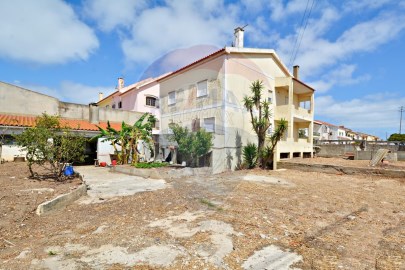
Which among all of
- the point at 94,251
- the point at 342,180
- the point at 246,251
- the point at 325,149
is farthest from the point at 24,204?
the point at 325,149

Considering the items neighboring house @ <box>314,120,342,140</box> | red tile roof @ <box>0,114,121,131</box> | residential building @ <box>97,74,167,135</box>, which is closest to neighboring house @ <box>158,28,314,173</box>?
residential building @ <box>97,74,167,135</box>

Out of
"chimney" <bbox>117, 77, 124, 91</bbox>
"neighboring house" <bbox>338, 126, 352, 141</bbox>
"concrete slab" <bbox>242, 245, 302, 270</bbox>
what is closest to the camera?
"concrete slab" <bbox>242, 245, 302, 270</bbox>

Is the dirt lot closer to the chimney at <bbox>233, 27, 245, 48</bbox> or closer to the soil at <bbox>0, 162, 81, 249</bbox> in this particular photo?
the soil at <bbox>0, 162, 81, 249</bbox>

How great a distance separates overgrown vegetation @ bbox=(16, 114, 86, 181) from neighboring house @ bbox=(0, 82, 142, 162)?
6.98 metres

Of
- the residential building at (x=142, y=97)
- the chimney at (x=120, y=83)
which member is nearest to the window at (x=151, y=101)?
the residential building at (x=142, y=97)

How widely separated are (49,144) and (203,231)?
9749 mm

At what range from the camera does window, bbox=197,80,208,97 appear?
1804cm

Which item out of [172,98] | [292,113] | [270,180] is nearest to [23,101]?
[172,98]

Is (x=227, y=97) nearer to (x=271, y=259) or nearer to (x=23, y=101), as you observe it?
(x=271, y=259)

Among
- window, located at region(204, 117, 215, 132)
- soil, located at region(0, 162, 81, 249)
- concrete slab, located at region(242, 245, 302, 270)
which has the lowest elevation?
soil, located at region(0, 162, 81, 249)

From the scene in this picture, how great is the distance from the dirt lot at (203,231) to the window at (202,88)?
1120 cm

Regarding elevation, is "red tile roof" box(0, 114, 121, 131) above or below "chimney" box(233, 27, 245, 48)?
below

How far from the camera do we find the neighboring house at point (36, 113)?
17750 millimetres

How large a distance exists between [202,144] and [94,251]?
37.6 feet
